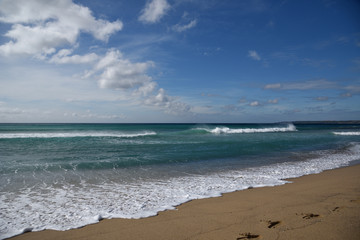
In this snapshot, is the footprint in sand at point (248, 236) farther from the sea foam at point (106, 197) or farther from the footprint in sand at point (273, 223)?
the sea foam at point (106, 197)

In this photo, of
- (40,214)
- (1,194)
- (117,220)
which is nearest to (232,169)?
(117,220)

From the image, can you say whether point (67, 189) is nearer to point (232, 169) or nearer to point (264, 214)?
point (264, 214)

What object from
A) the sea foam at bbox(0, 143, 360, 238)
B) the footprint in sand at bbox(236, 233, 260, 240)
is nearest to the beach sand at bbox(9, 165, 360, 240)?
the footprint in sand at bbox(236, 233, 260, 240)

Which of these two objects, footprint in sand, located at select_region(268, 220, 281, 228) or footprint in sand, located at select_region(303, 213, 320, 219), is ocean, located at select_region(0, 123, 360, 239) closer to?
footprint in sand, located at select_region(268, 220, 281, 228)

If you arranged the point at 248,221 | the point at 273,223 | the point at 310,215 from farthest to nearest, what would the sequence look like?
1. the point at 310,215
2. the point at 248,221
3. the point at 273,223

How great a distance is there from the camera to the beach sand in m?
3.29

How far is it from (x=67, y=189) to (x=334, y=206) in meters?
6.54

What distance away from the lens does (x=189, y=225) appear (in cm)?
366

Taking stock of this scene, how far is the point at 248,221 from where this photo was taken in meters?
3.73

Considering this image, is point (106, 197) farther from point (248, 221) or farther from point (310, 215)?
point (310, 215)

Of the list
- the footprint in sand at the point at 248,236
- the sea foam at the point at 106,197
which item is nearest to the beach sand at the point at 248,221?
the footprint in sand at the point at 248,236

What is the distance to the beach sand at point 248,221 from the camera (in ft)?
10.8

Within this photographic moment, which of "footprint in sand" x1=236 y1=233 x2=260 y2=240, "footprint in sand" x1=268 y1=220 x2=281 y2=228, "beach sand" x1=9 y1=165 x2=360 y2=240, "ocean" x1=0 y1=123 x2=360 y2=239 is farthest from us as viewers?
"ocean" x1=0 y1=123 x2=360 y2=239

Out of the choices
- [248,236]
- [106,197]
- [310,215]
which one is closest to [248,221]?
[248,236]
